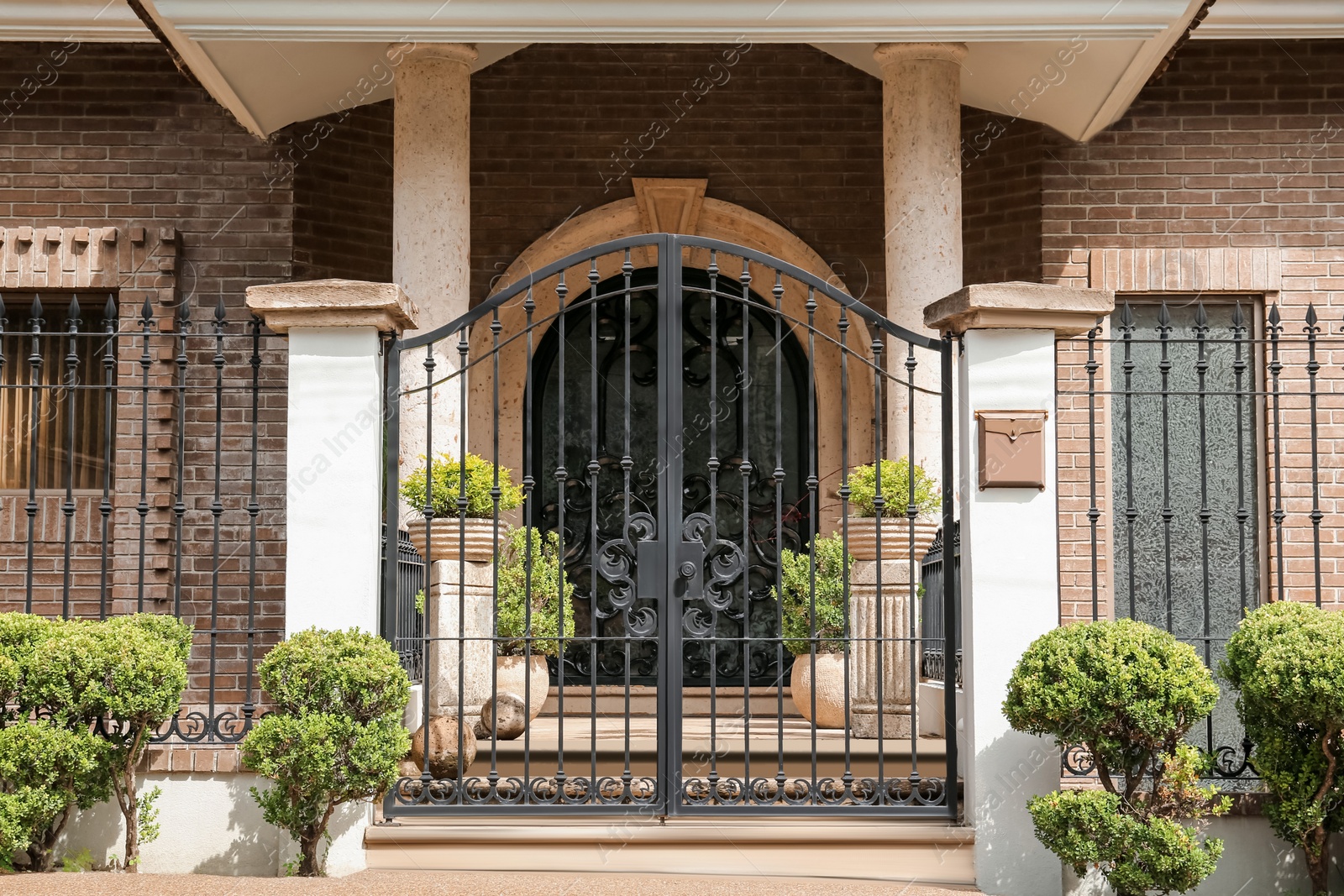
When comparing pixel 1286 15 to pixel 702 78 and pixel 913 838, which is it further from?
pixel 913 838

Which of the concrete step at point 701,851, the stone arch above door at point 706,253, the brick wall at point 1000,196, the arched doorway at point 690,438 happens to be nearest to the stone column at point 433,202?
the stone arch above door at point 706,253

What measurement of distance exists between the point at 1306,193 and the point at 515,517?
18.6 ft

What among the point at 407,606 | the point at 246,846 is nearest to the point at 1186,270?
the point at 407,606

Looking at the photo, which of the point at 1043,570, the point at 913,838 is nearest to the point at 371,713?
the point at 913,838

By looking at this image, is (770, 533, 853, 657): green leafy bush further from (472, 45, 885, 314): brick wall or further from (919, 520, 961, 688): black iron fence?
(472, 45, 885, 314): brick wall

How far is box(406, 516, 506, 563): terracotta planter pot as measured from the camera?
7.05 metres

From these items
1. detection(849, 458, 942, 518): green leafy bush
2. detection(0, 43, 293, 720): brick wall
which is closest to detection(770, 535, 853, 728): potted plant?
detection(849, 458, 942, 518): green leafy bush

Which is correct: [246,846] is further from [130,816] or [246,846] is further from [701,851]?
[701,851]

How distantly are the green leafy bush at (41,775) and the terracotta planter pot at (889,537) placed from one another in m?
3.98

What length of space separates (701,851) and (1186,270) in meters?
5.48

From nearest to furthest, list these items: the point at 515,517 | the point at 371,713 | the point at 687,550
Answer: the point at 371,713 → the point at 687,550 → the point at 515,517

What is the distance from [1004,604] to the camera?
225 inches

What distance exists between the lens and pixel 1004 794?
562cm

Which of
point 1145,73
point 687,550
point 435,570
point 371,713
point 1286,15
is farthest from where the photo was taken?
point 1286,15
